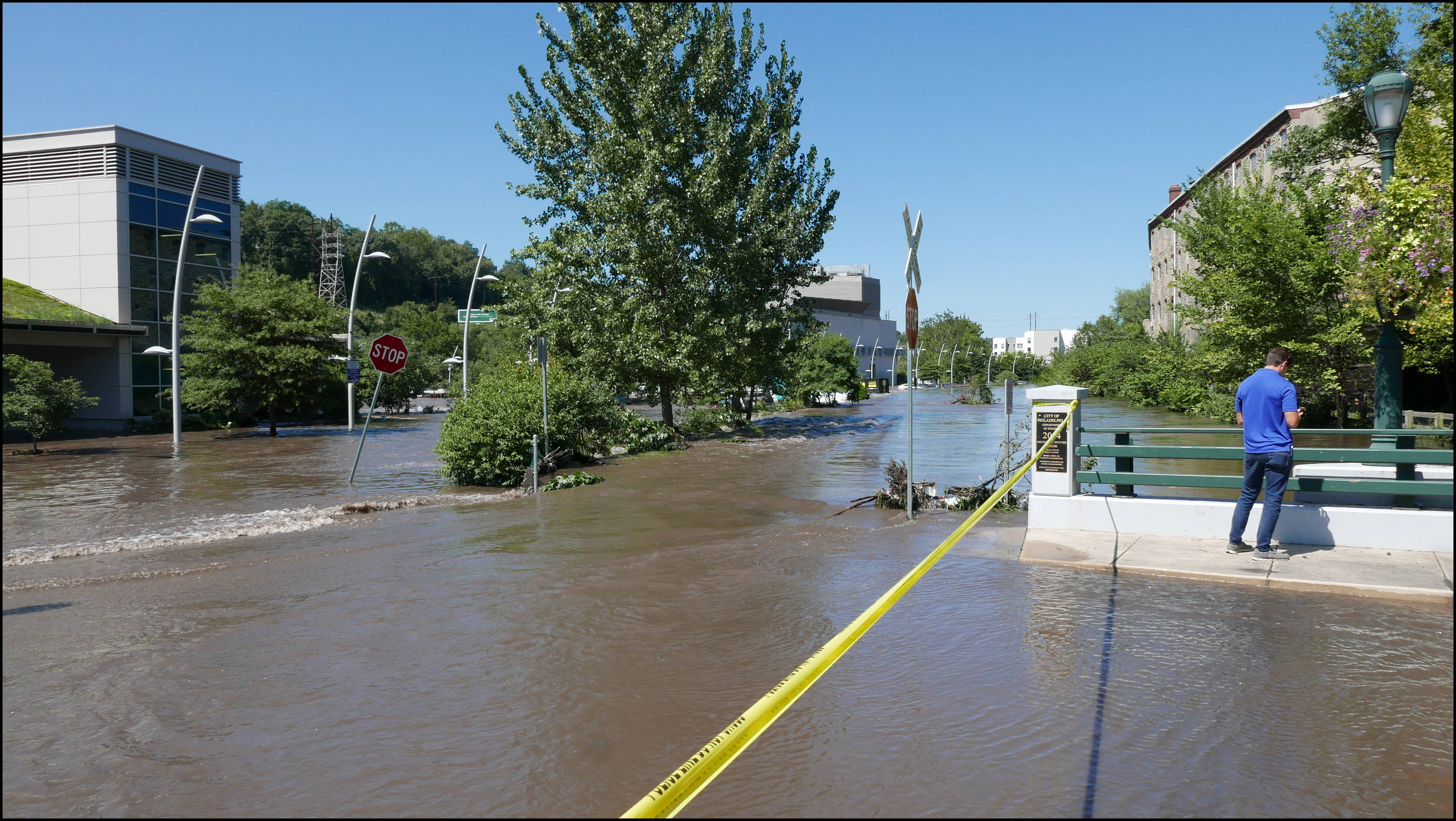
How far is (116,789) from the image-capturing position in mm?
3955

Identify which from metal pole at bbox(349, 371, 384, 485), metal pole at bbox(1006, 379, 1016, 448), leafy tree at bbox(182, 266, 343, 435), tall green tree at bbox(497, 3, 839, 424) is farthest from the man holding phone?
leafy tree at bbox(182, 266, 343, 435)

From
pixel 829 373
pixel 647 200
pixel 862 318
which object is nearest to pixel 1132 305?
pixel 862 318

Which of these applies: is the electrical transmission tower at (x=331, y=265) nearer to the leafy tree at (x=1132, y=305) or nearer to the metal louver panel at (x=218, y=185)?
the metal louver panel at (x=218, y=185)

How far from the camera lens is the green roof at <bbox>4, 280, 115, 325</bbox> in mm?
30500

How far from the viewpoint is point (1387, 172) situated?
9078mm

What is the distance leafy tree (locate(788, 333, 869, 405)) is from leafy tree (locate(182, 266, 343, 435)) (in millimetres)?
24763

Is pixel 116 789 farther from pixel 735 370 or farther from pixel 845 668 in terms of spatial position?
pixel 735 370

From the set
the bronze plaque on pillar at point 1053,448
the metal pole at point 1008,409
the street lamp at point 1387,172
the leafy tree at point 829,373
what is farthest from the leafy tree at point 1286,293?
the leafy tree at point 829,373

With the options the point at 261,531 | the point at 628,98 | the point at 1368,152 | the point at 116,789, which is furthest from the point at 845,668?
the point at 1368,152

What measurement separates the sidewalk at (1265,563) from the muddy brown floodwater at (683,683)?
10.6 inches

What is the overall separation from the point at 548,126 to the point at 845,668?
1004 inches

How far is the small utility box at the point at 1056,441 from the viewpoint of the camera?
9.29 metres

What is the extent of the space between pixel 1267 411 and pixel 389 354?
14.3 meters

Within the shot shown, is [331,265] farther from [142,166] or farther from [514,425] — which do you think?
[514,425]
